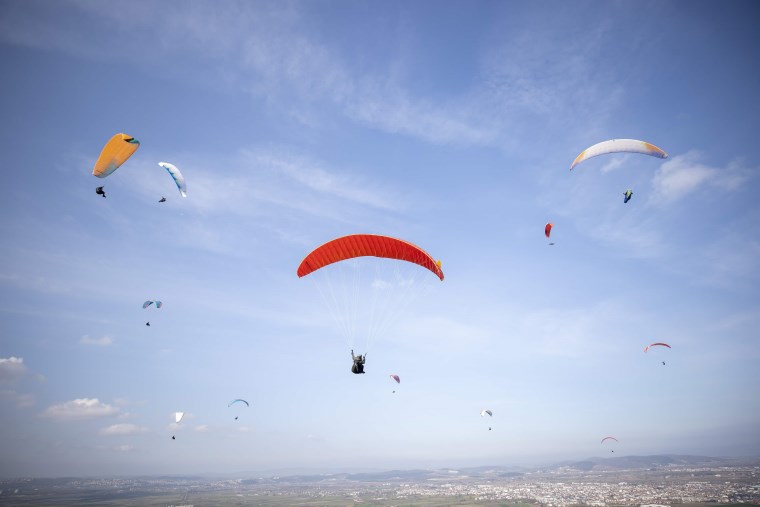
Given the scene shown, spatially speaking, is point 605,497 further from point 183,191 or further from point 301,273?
point 183,191

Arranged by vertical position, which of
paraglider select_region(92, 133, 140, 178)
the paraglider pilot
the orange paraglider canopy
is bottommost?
the paraglider pilot

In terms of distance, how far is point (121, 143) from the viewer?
1588 centimetres

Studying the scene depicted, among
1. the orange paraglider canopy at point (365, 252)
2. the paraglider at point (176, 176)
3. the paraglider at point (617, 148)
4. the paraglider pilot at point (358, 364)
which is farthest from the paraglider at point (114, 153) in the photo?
the paraglider at point (617, 148)

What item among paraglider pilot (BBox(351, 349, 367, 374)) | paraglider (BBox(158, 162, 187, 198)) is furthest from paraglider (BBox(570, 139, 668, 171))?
paraglider (BBox(158, 162, 187, 198))

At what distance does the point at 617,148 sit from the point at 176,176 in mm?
22408

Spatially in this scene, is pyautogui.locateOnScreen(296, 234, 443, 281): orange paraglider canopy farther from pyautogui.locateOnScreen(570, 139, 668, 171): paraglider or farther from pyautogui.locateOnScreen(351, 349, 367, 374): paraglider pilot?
pyautogui.locateOnScreen(570, 139, 668, 171): paraglider

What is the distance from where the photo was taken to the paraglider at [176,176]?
17.8 meters

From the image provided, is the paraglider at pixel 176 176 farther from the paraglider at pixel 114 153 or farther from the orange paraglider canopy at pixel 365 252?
the orange paraglider canopy at pixel 365 252

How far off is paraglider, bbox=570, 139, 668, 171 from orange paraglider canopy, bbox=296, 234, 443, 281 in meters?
8.53

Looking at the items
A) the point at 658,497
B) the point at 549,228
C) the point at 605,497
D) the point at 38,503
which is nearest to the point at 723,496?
the point at 658,497

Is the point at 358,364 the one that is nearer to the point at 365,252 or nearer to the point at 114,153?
the point at 365,252

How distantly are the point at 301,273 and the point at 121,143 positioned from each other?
9.68 metres

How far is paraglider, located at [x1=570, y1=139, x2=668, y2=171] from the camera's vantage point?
17641 mm

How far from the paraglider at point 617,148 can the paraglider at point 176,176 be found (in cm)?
1941
